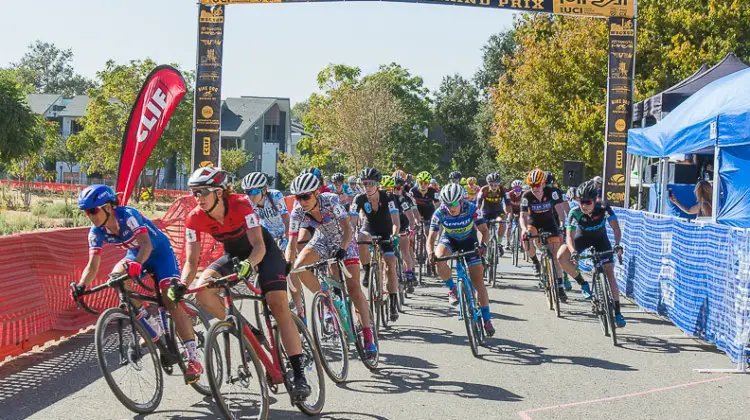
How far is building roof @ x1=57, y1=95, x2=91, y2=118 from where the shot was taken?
94.5 metres

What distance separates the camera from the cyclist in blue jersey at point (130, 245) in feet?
22.7

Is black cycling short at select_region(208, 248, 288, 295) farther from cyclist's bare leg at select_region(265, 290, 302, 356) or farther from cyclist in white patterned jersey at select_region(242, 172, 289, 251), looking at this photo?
cyclist in white patterned jersey at select_region(242, 172, 289, 251)

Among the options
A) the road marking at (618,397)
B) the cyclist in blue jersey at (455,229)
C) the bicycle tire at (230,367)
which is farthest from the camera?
the cyclist in blue jersey at (455,229)

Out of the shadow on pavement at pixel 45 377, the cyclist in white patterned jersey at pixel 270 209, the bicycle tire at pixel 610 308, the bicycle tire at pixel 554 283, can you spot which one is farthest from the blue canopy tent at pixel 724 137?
the shadow on pavement at pixel 45 377

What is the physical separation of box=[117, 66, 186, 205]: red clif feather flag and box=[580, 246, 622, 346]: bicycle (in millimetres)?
6560

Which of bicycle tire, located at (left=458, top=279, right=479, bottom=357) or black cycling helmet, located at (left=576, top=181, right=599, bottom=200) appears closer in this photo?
bicycle tire, located at (left=458, top=279, right=479, bottom=357)

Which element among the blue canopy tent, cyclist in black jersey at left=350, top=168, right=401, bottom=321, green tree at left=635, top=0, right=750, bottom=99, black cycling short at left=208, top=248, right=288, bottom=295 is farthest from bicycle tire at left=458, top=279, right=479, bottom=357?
green tree at left=635, top=0, right=750, bottom=99

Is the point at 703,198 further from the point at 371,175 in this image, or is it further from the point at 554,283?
the point at 371,175

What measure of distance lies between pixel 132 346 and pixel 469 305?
12.5ft

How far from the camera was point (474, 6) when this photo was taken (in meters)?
22.2

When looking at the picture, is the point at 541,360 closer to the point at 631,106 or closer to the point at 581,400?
the point at 581,400

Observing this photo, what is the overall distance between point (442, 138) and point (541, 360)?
3265 inches

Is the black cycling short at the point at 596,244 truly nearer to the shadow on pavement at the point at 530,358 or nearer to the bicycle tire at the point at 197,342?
the shadow on pavement at the point at 530,358

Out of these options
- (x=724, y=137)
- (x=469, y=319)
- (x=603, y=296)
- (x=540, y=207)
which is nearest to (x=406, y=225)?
(x=540, y=207)
